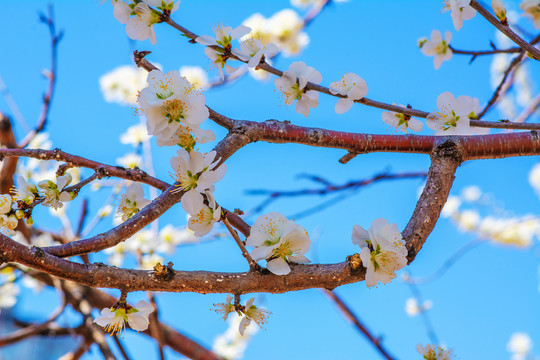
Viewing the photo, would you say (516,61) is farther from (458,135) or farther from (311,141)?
(311,141)

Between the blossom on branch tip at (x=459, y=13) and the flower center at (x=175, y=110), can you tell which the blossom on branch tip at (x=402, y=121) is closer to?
the blossom on branch tip at (x=459, y=13)

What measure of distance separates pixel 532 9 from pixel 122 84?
9.67 feet

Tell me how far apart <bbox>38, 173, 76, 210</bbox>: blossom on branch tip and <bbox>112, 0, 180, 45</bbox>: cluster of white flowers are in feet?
0.97

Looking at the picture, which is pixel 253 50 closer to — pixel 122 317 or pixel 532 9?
pixel 122 317

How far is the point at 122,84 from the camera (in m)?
3.65

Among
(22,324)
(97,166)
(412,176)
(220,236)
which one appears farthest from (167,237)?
(97,166)

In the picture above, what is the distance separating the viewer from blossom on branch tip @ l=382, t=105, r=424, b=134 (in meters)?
1.12

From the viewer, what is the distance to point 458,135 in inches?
40.5

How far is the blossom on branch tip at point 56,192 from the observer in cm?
94

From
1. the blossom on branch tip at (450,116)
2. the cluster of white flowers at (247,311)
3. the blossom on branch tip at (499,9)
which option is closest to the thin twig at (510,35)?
the blossom on branch tip at (499,9)

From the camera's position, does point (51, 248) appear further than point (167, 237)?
No

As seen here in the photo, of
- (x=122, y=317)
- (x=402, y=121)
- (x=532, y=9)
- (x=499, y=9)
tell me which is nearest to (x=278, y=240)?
(x=122, y=317)

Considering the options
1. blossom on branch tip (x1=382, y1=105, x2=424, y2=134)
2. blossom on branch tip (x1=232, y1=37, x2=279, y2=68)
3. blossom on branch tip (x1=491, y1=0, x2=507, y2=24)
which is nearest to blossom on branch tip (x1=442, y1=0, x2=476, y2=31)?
blossom on branch tip (x1=491, y1=0, x2=507, y2=24)

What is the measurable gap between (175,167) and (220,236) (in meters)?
1.91
